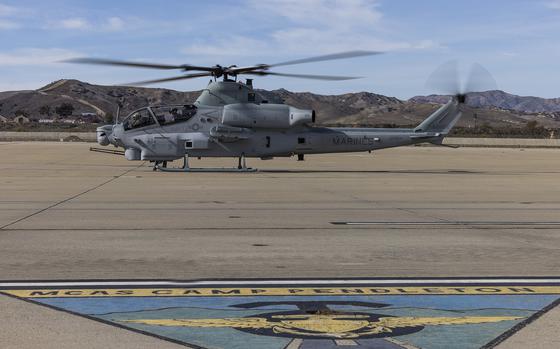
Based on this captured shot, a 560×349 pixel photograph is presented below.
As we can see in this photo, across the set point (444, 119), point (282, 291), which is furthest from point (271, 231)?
point (444, 119)

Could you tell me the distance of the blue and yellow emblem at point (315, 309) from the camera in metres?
6.06

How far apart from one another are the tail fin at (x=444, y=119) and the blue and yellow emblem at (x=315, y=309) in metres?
24.6

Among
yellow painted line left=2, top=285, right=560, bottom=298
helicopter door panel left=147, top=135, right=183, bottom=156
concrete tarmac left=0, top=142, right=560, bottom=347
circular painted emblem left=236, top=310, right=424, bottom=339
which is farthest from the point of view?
helicopter door panel left=147, top=135, right=183, bottom=156

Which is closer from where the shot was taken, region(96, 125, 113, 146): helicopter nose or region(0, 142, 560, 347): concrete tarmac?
region(0, 142, 560, 347): concrete tarmac

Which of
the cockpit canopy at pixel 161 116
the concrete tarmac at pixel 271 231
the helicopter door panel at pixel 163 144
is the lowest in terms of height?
the concrete tarmac at pixel 271 231

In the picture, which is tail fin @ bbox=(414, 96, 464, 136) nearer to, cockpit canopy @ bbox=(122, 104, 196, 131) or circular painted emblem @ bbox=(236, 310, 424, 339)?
cockpit canopy @ bbox=(122, 104, 196, 131)

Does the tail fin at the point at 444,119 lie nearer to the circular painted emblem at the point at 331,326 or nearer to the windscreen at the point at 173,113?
the windscreen at the point at 173,113

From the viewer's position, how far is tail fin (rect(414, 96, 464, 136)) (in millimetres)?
32438

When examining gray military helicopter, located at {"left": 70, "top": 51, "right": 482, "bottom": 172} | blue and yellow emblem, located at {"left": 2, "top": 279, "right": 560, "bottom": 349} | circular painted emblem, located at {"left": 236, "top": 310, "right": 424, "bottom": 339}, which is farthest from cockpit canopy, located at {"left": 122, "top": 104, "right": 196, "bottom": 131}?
circular painted emblem, located at {"left": 236, "top": 310, "right": 424, "bottom": 339}

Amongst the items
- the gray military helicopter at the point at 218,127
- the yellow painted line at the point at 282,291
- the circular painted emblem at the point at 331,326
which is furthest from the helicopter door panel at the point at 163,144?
the circular painted emblem at the point at 331,326

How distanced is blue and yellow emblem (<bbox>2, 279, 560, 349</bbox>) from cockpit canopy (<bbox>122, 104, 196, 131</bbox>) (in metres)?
22.5

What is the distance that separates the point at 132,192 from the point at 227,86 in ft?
36.2

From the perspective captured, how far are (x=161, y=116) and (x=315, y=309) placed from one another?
950 inches

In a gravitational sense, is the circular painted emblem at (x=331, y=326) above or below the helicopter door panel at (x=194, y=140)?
below
